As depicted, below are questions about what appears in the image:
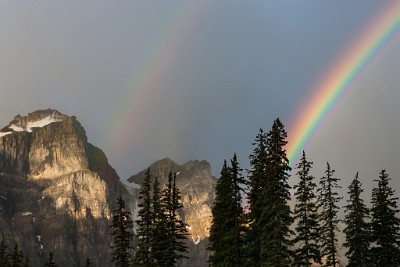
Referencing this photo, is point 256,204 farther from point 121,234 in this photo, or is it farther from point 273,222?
point 121,234

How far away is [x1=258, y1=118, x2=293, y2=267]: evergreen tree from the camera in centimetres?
4125

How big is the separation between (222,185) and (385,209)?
697 inches

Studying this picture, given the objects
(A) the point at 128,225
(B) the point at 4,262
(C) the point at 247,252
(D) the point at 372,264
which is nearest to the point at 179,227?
(A) the point at 128,225

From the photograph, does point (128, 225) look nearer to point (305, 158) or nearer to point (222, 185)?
point (222, 185)

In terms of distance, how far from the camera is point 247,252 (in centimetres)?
4775

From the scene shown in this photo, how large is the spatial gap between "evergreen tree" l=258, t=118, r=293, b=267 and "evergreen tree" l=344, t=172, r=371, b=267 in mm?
14360

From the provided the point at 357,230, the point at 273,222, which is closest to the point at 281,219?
the point at 273,222

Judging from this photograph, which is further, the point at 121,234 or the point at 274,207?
the point at 121,234

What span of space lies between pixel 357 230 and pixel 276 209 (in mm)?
16823

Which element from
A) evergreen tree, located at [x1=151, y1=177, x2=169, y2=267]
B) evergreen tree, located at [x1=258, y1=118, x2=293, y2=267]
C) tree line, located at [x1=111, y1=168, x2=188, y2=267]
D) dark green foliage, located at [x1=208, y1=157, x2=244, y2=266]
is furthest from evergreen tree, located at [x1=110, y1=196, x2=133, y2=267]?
evergreen tree, located at [x1=258, y1=118, x2=293, y2=267]

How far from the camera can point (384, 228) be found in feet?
182

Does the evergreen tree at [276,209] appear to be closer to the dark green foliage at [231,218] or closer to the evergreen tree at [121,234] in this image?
the dark green foliage at [231,218]

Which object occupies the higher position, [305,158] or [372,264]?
[305,158]

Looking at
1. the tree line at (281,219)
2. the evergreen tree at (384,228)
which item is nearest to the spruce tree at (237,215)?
the tree line at (281,219)
